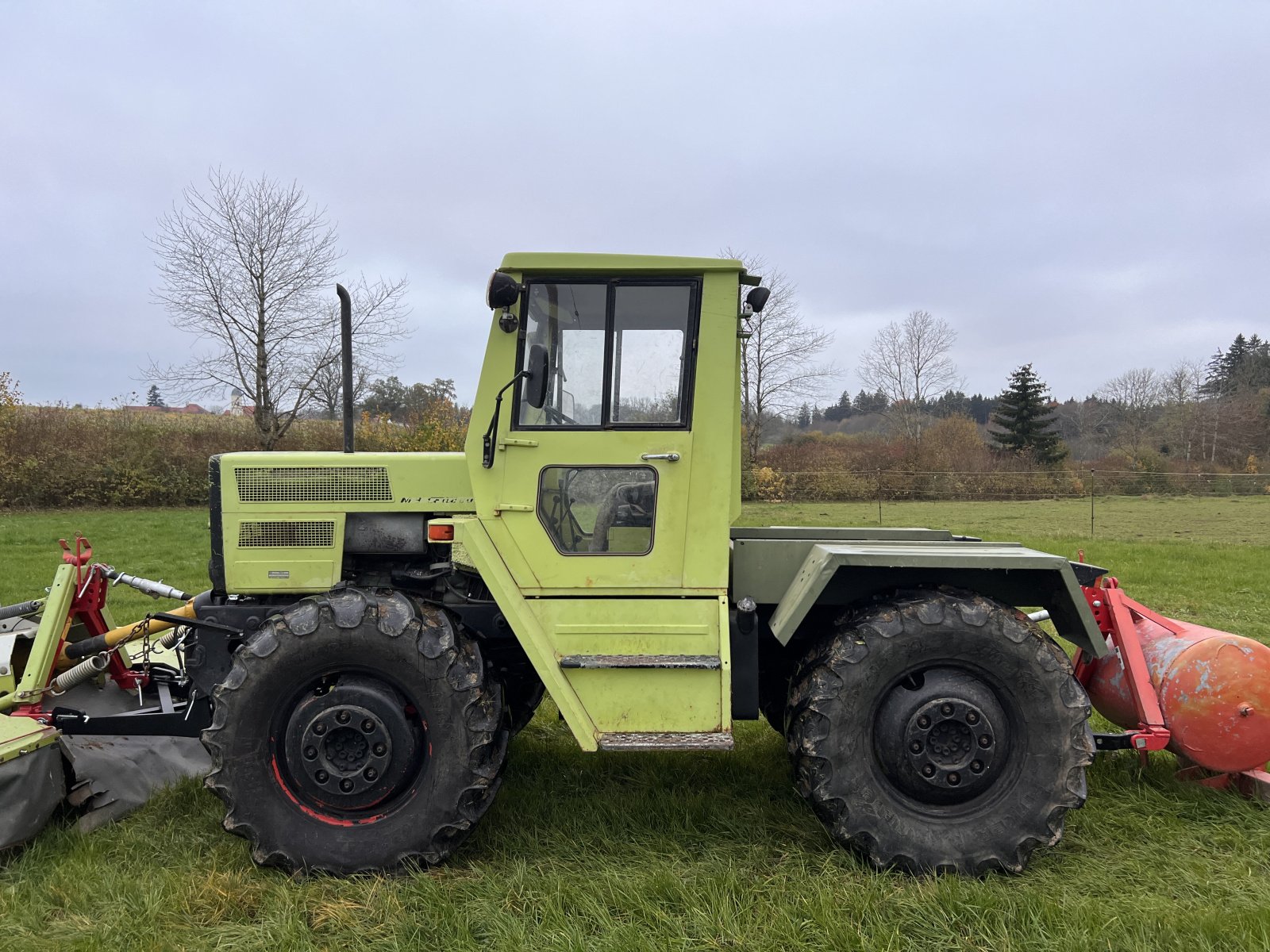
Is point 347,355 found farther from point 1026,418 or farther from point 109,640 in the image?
point 1026,418

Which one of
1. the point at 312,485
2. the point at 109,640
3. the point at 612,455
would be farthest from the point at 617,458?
the point at 109,640

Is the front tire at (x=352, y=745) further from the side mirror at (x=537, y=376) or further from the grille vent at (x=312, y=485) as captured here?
the side mirror at (x=537, y=376)

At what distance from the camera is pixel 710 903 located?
3006 millimetres

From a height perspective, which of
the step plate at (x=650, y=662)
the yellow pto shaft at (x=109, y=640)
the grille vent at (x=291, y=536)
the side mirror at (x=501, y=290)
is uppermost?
the side mirror at (x=501, y=290)

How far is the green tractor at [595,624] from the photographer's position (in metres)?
3.26

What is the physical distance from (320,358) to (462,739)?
1963 centimetres

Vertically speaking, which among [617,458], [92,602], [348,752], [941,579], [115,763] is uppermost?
[617,458]

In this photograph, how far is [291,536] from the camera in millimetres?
3711

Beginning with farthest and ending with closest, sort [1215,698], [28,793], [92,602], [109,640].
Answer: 1. [92,602]
2. [109,640]
3. [1215,698]
4. [28,793]

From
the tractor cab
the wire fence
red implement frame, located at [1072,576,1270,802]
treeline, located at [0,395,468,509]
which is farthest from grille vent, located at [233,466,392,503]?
the wire fence

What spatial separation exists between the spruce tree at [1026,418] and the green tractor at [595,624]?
41.9 metres

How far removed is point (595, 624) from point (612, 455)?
76 cm

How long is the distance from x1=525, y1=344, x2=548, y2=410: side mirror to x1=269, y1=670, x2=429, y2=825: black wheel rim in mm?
1386

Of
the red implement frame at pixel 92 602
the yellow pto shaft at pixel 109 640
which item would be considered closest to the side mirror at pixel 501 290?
the yellow pto shaft at pixel 109 640
